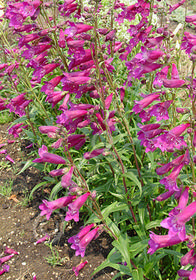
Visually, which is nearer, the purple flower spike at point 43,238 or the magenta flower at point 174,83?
the magenta flower at point 174,83

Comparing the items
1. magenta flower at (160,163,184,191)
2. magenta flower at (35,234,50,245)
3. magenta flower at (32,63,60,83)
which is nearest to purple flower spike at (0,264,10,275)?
magenta flower at (35,234,50,245)

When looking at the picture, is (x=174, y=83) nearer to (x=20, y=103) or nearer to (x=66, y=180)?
(x=66, y=180)

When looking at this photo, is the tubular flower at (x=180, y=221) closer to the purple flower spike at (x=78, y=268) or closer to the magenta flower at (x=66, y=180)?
the magenta flower at (x=66, y=180)

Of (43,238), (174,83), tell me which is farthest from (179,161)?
(43,238)

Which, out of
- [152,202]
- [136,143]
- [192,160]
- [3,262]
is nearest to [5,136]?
[3,262]

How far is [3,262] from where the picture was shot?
4223mm

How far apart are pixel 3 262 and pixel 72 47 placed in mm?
3328

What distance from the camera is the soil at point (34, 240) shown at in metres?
3.96

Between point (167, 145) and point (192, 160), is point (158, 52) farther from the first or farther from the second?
point (192, 160)

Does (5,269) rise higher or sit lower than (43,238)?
lower

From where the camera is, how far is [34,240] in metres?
4.45

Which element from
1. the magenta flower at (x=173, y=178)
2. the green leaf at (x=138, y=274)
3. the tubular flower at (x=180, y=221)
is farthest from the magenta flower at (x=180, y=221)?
the green leaf at (x=138, y=274)

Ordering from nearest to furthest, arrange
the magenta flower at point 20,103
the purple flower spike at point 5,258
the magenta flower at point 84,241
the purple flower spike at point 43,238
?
the magenta flower at point 84,241
the purple flower spike at point 5,258
the purple flower spike at point 43,238
the magenta flower at point 20,103

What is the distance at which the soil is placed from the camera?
3.96 m
